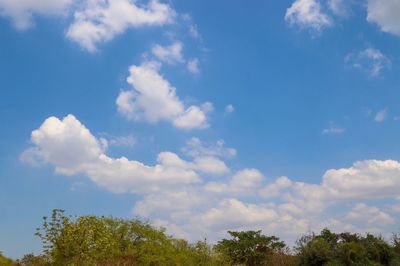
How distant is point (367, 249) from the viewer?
39.6 metres

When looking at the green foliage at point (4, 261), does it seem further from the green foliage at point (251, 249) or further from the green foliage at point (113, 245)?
the green foliage at point (251, 249)

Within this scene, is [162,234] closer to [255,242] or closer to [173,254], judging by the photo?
[173,254]

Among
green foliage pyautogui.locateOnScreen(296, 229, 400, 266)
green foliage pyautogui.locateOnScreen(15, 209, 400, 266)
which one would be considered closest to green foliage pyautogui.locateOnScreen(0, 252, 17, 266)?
green foliage pyautogui.locateOnScreen(15, 209, 400, 266)

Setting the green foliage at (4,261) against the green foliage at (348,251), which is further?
the green foliage at (348,251)

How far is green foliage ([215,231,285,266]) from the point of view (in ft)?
165

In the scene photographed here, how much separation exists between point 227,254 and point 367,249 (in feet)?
52.2

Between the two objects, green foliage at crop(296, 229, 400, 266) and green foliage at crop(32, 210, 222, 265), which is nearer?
green foliage at crop(32, 210, 222, 265)

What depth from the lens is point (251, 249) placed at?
167 feet

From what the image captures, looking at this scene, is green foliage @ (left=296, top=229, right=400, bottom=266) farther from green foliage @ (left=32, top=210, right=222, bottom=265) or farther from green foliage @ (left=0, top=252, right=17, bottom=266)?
green foliage @ (left=0, top=252, right=17, bottom=266)

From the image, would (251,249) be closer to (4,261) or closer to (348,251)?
(348,251)

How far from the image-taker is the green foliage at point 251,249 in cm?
5019

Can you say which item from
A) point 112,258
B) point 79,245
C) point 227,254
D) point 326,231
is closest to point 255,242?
point 227,254

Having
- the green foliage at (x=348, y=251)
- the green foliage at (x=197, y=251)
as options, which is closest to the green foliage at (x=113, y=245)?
the green foliage at (x=197, y=251)

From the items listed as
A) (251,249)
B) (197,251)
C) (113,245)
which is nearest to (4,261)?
(113,245)
